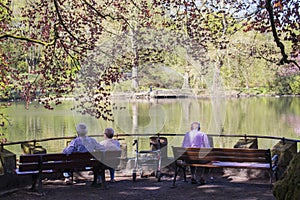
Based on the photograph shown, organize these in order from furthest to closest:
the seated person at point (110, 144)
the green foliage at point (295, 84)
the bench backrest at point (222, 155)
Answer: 1. the green foliage at point (295, 84)
2. the seated person at point (110, 144)
3. the bench backrest at point (222, 155)

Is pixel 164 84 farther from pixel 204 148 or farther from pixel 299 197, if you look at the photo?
pixel 299 197

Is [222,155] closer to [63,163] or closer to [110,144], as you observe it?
[110,144]

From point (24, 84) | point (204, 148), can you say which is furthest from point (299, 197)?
point (24, 84)

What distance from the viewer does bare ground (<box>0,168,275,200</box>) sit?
659 centimetres

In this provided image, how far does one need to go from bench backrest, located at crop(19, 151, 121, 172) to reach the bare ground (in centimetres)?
40

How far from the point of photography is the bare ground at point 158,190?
659cm

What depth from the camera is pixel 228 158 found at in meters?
7.05

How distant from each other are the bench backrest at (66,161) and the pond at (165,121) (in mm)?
2214

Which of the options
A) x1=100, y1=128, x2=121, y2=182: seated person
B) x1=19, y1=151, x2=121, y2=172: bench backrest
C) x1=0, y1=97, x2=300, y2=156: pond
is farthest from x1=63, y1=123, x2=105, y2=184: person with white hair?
x1=0, y1=97, x2=300, y2=156: pond

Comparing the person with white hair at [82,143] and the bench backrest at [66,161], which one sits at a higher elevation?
the person with white hair at [82,143]

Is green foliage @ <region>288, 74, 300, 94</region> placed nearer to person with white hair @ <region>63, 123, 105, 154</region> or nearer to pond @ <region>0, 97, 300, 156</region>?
pond @ <region>0, 97, 300, 156</region>

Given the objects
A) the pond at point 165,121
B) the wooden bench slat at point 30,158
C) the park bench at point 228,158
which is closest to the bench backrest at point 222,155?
the park bench at point 228,158

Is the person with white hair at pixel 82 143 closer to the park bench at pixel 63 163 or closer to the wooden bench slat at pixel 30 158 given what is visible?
the park bench at pixel 63 163

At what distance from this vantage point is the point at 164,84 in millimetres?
8891
